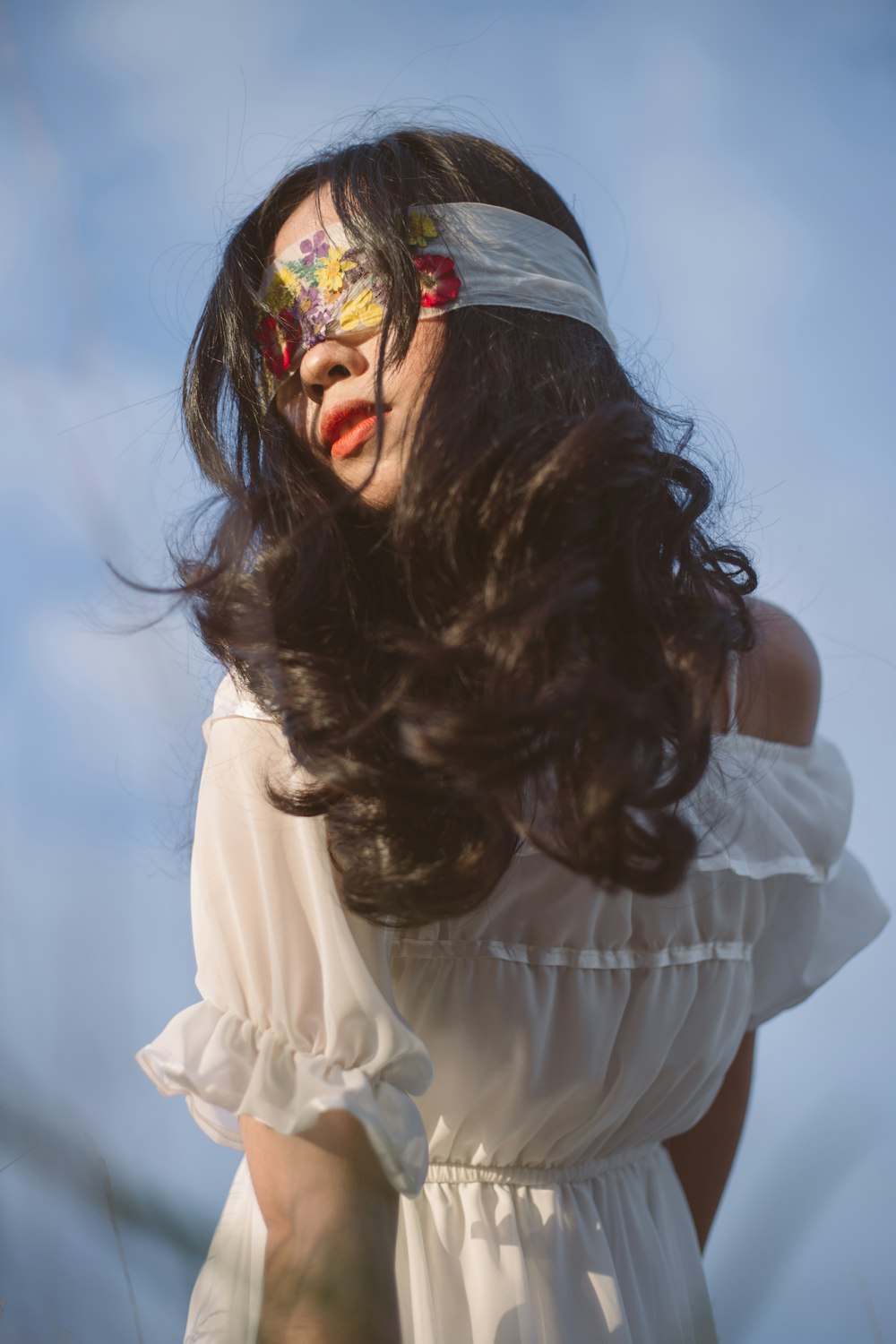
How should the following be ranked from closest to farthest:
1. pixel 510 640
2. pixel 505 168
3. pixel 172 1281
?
pixel 172 1281, pixel 510 640, pixel 505 168

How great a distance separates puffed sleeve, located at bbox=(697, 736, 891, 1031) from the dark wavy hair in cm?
24

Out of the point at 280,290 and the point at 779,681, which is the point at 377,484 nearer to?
the point at 280,290

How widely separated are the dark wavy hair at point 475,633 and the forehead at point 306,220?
5 centimetres

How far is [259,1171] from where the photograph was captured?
1.96ft

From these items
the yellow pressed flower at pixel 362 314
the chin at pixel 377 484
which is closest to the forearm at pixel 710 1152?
the chin at pixel 377 484

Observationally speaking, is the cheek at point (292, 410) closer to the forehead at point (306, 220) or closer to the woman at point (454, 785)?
the woman at point (454, 785)

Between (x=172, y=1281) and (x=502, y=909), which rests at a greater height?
(x=172, y=1281)

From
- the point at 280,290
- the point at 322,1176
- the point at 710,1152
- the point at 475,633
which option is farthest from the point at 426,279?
the point at 710,1152

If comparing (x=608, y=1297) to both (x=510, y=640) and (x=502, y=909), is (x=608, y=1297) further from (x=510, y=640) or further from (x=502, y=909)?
(x=510, y=640)

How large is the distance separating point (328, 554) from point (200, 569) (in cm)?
9

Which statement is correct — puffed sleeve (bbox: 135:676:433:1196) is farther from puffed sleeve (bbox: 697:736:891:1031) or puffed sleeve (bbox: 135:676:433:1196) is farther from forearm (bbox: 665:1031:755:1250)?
forearm (bbox: 665:1031:755:1250)

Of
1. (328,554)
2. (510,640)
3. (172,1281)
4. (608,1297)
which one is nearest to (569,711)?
(510,640)

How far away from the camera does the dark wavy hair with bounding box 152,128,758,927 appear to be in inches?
22.8

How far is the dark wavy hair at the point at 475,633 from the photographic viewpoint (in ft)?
1.90
